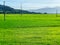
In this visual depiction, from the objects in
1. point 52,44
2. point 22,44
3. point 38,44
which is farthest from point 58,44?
point 22,44

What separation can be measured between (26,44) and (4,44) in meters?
1.16

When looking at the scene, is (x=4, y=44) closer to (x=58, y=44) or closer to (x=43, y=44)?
(x=43, y=44)

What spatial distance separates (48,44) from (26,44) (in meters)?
1.23

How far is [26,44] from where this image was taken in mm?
11312

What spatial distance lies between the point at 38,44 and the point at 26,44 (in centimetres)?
66

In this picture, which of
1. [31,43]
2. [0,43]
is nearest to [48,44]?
[31,43]

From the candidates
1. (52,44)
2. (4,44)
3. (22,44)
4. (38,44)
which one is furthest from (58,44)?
(4,44)

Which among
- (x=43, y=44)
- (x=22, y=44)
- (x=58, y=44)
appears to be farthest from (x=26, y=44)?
(x=58, y=44)

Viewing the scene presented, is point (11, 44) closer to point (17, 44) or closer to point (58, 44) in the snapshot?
point (17, 44)

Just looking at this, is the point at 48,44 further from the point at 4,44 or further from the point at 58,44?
the point at 4,44

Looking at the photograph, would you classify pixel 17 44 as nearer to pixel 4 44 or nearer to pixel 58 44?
pixel 4 44

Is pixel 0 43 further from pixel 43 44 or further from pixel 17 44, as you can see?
pixel 43 44

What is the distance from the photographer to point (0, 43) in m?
11.4

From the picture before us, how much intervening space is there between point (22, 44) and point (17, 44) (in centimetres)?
27
